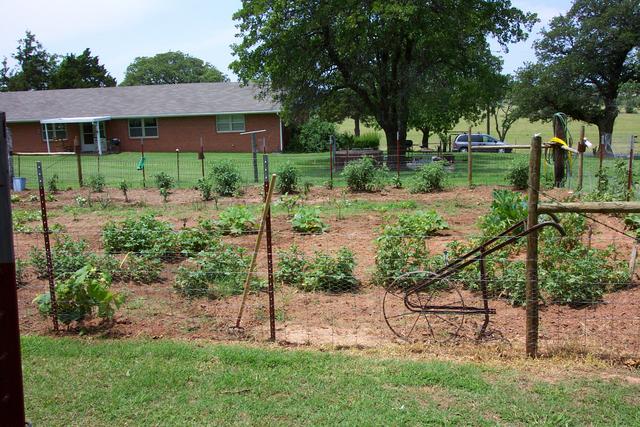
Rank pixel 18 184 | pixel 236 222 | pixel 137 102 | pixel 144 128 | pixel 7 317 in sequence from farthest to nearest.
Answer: pixel 137 102
pixel 144 128
pixel 18 184
pixel 236 222
pixel 7 317

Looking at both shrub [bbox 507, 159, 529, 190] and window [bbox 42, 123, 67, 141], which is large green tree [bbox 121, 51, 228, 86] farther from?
shrub [bbox 507, 159, 529, 190]

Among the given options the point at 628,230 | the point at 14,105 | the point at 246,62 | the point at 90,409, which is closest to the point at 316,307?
the point at 90,409

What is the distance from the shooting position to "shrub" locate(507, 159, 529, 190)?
16.0 meters

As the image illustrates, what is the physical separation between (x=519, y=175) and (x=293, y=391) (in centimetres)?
1326

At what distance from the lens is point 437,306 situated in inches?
221

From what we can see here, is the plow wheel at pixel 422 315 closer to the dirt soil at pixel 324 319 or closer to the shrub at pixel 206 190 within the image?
the dirt soil at pixel 324 319

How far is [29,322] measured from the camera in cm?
601

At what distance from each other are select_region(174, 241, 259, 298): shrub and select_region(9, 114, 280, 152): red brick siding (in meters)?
30.5

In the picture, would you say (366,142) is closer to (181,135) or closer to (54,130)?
(181,135)

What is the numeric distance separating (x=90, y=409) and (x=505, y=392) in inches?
112

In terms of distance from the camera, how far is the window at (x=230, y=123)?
3750 centimetres

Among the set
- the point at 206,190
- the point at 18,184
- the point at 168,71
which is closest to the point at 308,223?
the point at 206,190

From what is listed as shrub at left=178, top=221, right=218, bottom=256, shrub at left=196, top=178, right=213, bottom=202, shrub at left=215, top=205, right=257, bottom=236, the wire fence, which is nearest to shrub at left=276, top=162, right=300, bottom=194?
the wire fence

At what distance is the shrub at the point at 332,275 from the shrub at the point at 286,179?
9.27 metres
